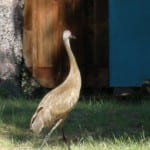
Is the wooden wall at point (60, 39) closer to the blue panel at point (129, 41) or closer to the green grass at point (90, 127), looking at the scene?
the blue panel at point (129, 41)

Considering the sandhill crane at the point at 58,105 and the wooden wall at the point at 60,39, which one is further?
the wooden wall at the point at 60,39

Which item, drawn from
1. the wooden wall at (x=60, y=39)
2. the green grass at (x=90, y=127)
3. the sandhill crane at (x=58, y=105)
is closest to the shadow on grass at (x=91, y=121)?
the green grass at (x=90, y=127)

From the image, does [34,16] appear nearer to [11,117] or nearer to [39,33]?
[39,33]

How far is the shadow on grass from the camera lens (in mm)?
9906

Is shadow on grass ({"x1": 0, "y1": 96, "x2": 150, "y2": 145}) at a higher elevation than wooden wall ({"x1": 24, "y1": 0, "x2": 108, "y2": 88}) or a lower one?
lower

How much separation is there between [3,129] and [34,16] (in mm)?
5161

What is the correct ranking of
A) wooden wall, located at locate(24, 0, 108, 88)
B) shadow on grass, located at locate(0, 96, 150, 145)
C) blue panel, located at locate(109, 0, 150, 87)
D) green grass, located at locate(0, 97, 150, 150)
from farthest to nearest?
wooden wall, located at locate(24, 0, 108, 88) → blue panel, located at locate(109, 0, 150, 87) → shadow on grass, located at locate(0, 96, 150, 145) → green grass, located at locate(0, 97, 150, 150)

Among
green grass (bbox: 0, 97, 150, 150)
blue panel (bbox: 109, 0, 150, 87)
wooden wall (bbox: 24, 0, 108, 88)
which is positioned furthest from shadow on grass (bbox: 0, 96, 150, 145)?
wooden wall (bbox: 24, 0, 108, 88)

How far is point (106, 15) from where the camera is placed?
49.1 ft

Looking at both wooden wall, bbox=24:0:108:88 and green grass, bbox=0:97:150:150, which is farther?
wooden wall, bbox=24:0:108:88

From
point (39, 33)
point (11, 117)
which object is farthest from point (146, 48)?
point (11, 117)

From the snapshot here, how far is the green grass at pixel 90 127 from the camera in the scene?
29.4 ft

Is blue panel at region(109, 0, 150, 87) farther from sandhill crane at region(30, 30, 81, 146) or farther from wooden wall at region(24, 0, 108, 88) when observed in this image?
sandhill crane at region(30, 30, 81, 146)

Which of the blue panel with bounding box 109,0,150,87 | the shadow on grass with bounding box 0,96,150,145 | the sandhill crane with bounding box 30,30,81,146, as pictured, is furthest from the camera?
the blue panel with bounding box 109,0,150,87
